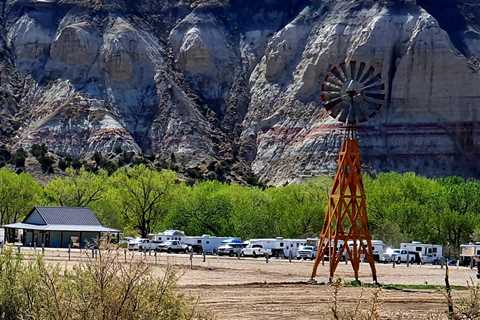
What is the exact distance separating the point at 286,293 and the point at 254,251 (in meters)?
40.1

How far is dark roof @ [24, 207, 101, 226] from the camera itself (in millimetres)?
88688

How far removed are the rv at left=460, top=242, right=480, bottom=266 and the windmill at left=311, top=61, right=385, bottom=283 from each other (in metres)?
27.0

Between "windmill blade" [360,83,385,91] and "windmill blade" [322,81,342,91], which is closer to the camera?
"windmill blade" [360,83,385,91]

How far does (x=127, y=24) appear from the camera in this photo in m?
156

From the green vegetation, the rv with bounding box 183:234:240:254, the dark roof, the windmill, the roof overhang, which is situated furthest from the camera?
the green vegetation

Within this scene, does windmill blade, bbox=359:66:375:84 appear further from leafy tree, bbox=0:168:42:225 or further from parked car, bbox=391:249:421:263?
leafy tree, bbox=0:168:42:225

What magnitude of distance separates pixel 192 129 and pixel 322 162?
63.5ft

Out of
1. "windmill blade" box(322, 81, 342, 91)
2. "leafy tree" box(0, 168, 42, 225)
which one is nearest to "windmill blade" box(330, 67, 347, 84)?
"windmill blade" box(322, 81, 342, 91)

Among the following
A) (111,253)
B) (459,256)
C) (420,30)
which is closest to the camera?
(111,253)

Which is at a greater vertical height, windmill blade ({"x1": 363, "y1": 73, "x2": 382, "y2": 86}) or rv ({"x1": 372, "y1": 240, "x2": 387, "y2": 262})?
windmill blade ({"x1": 363, "y1": 73, "x2": 382, "y2": 86})

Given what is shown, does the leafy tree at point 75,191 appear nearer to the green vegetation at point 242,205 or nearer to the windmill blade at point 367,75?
the green vegetation at point 242,205

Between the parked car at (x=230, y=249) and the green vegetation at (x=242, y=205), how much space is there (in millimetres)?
11263

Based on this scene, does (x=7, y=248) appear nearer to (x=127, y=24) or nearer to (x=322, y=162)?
(x=322, y=162)

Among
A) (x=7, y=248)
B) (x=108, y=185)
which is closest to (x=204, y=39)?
(x=108, y=185)
